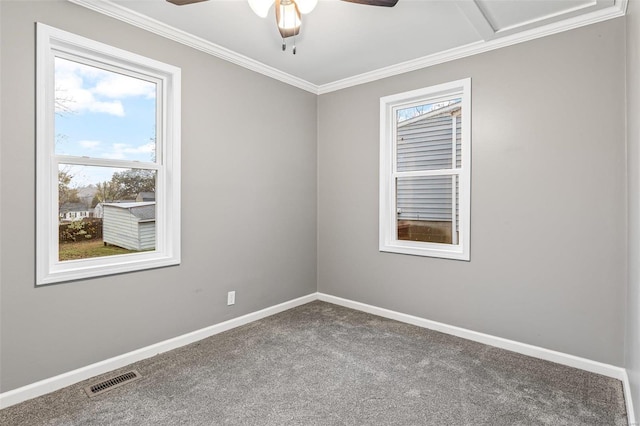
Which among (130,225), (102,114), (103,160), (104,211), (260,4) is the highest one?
(260,4)

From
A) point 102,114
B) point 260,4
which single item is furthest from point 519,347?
point 102,114

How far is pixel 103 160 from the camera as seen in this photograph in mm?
2469

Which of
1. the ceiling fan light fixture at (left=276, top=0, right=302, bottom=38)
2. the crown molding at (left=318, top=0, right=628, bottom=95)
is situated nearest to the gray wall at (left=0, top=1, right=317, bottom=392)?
the crown molding at (left=318, top=0, right=628, bottom=95)

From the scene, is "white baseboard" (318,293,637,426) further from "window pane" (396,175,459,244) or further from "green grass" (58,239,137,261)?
"green grass" (58,239,137,261)

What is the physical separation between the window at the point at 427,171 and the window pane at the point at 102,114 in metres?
2.22

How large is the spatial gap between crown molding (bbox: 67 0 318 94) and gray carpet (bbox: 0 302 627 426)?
2497 mm

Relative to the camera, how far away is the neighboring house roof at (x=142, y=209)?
8.66 ft

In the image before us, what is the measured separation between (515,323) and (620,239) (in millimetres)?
965

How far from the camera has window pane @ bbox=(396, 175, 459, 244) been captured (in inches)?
129

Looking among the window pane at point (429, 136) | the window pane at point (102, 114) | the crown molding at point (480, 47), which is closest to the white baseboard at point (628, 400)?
the window pane at point (429, 136)

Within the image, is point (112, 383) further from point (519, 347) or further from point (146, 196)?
point (519, 347)

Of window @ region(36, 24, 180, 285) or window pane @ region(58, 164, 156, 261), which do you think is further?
window pane @ region(58, 164, 156, 261)

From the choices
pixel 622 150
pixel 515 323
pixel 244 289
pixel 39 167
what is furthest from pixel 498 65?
pixel 39 167

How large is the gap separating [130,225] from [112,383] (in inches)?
43.6
